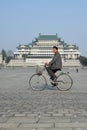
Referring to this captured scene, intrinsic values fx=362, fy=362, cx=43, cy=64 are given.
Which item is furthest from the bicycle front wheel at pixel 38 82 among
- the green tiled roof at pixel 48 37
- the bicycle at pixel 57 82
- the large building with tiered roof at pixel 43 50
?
the green tiled roof at pixel 48 37

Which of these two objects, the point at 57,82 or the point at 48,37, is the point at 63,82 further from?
the point at 48,37

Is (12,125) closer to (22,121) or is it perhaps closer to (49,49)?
(22,121)

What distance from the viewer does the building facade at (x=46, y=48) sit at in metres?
145

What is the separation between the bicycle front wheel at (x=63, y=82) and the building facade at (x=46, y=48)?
12939cm

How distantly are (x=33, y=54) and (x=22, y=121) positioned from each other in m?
141

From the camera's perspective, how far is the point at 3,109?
21.3 feet

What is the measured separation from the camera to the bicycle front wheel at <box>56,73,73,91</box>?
10.9 meters

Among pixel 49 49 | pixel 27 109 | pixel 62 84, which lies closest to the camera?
pixel 27 109

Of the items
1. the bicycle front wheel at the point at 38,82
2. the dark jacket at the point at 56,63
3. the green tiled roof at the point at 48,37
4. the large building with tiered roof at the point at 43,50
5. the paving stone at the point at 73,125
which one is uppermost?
the green tiled roof at the point at 48,37

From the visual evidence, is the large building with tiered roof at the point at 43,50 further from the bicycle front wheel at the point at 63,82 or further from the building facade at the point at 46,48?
the bicycle front wheel at the point at 63,82

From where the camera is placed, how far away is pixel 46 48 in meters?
144

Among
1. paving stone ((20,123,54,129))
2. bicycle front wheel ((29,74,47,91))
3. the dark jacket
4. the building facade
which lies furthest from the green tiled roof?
paving stone ((20,123,54,129))

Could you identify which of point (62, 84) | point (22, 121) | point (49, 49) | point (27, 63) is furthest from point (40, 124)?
point (49, 49)

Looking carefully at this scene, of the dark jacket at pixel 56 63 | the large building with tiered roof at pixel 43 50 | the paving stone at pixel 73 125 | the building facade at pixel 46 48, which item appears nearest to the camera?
the paving stone at pixel 73 125
